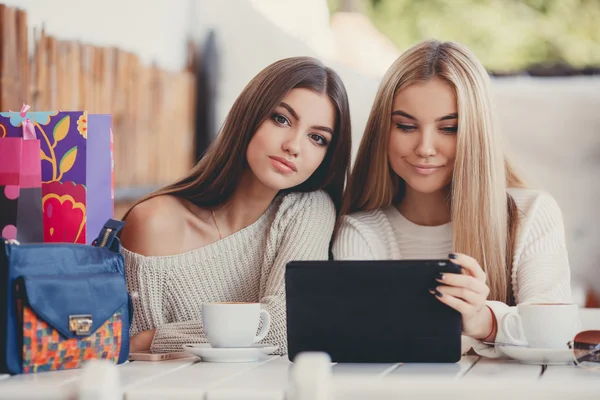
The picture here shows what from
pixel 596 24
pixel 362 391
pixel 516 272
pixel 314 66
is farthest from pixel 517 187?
pixel 596 24

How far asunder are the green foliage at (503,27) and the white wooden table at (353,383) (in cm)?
805

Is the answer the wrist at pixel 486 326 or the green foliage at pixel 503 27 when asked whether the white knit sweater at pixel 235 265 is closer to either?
the wrist at pixel 486 326

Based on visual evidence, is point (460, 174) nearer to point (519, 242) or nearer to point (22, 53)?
point (519, 242)

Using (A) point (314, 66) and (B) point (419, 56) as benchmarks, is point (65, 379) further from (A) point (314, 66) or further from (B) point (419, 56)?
(B) point (419, 56)

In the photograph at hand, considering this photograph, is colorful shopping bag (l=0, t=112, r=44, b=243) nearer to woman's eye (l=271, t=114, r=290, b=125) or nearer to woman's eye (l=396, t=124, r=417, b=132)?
woman's eye (l=271, t=114, r=290, b=125)

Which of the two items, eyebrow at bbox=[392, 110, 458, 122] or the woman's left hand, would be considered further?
eyebrow at bbox=[392, 110, 458, 122]

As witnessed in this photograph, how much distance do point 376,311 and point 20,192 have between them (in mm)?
637

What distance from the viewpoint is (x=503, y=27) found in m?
9.21

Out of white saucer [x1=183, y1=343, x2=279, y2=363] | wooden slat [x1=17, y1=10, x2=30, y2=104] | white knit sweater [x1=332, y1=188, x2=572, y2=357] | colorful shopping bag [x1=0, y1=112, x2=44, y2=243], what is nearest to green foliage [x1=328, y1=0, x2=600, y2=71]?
wooden slat [x1=17, y1=10, x2=30, y2=104]

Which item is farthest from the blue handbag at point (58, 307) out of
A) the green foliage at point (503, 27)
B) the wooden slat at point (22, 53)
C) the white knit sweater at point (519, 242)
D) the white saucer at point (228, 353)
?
the green foliage at point (503, 27)

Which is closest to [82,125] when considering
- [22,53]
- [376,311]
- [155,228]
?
[155,228]

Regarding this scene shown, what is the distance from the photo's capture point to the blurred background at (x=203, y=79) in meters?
3.66

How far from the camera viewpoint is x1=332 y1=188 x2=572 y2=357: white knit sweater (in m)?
1.97

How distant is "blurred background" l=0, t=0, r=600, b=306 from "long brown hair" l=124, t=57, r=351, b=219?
0.58m
